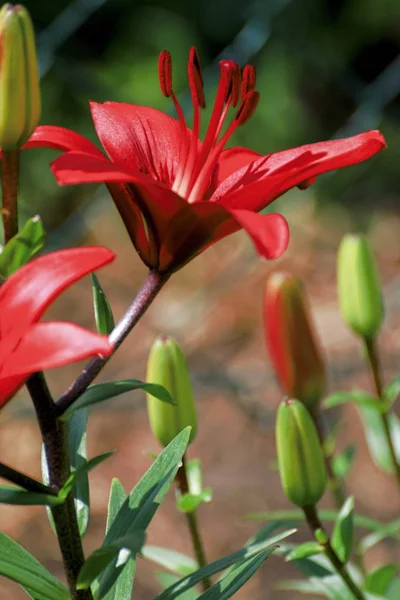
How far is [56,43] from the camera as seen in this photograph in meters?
2.09

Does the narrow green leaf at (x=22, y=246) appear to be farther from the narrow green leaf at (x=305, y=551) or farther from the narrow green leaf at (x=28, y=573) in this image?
the narrow green leaf at (x=305, y=551)

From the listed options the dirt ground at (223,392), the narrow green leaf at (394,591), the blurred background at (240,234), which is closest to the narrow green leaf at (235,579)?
the narrow green leaf at (394,591)

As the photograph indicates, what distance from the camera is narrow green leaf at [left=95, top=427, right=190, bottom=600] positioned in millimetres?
478

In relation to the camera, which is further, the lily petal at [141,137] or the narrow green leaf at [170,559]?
the narrow green leaf at [170,559]

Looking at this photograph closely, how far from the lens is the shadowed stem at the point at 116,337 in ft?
1.42

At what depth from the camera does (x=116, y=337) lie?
1.47 ft

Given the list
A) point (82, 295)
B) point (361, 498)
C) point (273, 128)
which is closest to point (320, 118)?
point (273, 128)

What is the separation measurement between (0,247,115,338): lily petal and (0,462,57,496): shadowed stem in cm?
6

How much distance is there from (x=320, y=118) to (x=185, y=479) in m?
2.19

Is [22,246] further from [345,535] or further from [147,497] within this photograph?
[345,535]

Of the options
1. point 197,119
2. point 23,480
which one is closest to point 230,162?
point 197,119

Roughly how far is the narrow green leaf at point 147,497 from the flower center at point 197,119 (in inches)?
5.4

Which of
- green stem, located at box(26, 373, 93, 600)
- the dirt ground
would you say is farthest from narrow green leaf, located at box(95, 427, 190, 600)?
the dirt ground

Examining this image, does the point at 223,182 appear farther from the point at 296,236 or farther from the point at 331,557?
the point at 296,236
